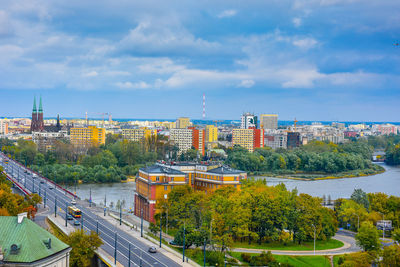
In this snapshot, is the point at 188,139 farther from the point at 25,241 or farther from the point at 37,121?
the point at 25,241

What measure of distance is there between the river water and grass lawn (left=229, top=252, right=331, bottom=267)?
20.5 meters

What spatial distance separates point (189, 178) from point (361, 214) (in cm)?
1493

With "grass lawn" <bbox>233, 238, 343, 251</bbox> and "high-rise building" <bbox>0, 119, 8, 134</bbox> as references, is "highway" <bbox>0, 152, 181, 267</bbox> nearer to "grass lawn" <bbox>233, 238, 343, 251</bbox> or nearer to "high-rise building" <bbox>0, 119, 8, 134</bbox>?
"grass lawn" <bbox>233, 238, 343, 251</bbox>

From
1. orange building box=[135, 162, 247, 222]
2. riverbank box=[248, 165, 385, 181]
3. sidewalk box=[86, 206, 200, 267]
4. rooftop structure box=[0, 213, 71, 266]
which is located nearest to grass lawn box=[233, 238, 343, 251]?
sidewalk box=[86, 206, 200, 267]

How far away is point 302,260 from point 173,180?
539 inches

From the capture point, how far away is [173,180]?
38.8 m

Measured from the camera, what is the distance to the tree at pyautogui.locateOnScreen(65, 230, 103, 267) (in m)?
24.9

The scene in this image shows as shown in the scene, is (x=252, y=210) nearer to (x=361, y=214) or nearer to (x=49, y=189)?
(x=361, y=214)

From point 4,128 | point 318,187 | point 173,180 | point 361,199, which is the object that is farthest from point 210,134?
point 173,180

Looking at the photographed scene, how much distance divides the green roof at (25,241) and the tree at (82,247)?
2408mm

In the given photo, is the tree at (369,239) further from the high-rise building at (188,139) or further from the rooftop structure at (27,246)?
the high-rise building at (188,139)

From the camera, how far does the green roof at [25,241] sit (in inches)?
816

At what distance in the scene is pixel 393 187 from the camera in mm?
63656

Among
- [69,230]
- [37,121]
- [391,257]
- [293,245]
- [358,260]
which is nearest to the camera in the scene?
[391,257]
